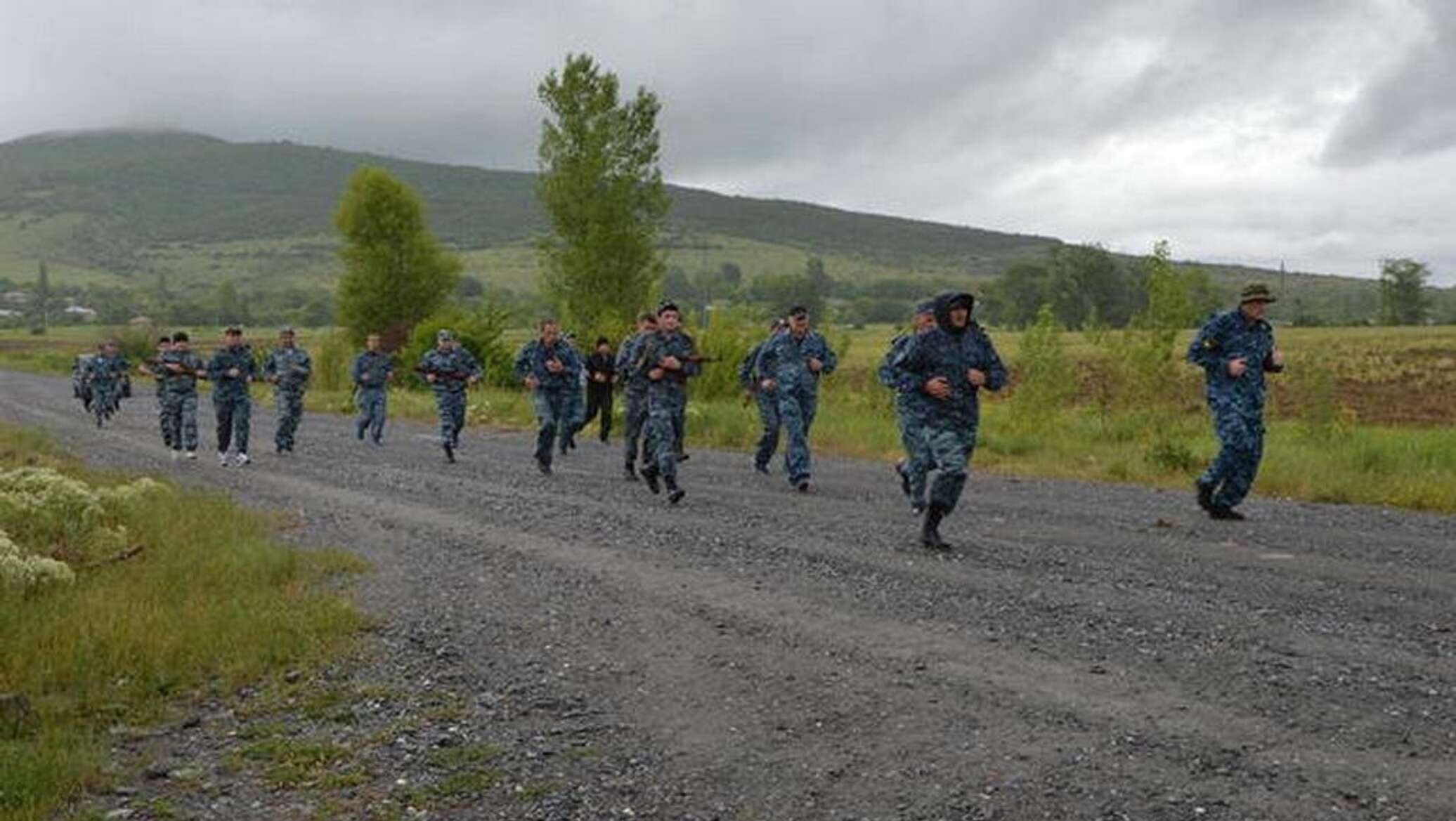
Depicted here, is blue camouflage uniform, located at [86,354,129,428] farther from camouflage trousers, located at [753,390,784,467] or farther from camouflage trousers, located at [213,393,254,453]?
camouflage trousers, located at [753,390,784,467]

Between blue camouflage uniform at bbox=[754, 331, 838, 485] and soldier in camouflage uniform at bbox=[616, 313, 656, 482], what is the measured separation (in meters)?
1.63

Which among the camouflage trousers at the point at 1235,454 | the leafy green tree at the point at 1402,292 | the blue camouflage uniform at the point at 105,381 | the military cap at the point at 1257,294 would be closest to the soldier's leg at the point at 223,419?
the blue camouflage uniform at the point at 105,381

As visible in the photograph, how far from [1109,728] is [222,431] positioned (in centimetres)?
1790

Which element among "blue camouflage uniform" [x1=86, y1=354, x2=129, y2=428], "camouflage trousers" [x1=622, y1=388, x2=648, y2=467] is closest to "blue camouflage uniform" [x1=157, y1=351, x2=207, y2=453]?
"camouflage trousers" [x1=622, y1=388, x2=648, y2=467]

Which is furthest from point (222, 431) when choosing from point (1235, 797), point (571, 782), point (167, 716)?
point (1235, 797)

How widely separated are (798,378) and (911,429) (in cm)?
295

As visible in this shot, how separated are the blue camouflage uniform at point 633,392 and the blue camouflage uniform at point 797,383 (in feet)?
5.49

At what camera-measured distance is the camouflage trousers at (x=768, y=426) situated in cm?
1758

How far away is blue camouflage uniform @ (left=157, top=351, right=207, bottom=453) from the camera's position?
2102 cm

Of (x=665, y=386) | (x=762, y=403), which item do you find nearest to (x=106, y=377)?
(x=762, y=403)

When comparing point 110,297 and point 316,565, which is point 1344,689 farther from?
point 110,297

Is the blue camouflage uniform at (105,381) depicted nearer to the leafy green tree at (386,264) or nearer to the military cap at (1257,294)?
the military cap at (1257,294)

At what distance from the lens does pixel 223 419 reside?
821 inches

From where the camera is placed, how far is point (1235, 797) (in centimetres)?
497
